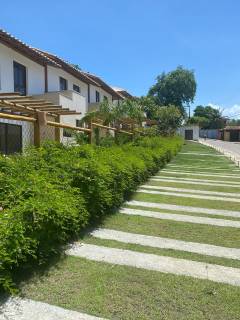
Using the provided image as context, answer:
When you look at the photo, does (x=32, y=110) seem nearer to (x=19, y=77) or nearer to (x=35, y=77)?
(x=19, y=77)

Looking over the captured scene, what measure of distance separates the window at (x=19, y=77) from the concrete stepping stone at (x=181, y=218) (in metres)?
11.5

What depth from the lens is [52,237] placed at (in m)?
4.44

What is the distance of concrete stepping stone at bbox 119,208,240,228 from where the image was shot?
683cm

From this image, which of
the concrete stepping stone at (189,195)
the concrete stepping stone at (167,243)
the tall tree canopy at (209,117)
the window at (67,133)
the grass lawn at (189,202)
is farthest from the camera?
the tall tree canopy at (209,117)

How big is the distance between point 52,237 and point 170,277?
1.45 meters

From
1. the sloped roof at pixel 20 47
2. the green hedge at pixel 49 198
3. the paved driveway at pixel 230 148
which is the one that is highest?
the sloped roof at pixel 20 47

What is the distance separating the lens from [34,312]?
11.3ft

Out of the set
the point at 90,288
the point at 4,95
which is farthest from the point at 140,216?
the point at 4,95

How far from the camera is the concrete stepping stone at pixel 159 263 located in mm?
4437

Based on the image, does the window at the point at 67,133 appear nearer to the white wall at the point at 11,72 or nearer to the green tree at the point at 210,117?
the white wall at the point at 11,72

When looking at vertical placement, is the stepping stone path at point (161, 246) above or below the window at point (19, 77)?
below

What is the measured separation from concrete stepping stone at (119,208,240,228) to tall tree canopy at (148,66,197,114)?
6216cm

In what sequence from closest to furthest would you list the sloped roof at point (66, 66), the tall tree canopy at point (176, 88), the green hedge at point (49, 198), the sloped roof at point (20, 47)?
the green hedge at point (49, 198) → the sloped roof at point (20, 47) → the sloped roof at point (66, 66) → the tall tree canopy at point (176, 88)

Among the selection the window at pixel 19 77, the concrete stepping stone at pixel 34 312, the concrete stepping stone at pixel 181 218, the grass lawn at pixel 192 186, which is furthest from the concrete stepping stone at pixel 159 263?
the window at pixel 19 77
